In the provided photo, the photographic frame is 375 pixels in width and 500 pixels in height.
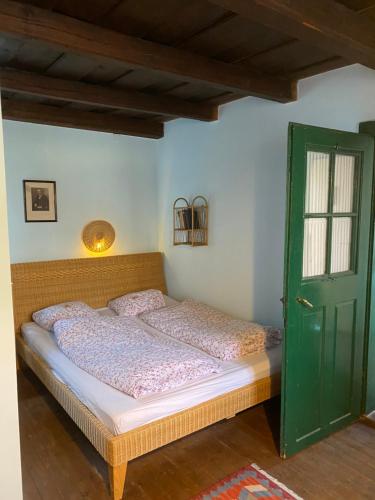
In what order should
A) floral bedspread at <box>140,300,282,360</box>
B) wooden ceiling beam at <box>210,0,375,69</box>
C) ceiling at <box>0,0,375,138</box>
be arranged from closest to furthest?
wooden ceiling beam at <box>210,0,375,69</box>, ceiling at <box>0,0,375,138</box>, floral bedspread at <box>140,300,282,360</box>

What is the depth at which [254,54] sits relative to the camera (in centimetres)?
230

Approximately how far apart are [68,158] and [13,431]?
9.47 feet

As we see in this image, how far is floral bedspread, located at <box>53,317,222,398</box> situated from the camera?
2.21 metres

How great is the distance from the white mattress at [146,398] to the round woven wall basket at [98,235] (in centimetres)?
128

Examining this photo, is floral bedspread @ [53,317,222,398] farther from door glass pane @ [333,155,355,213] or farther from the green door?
door glass pane @ [333,155,355,213]

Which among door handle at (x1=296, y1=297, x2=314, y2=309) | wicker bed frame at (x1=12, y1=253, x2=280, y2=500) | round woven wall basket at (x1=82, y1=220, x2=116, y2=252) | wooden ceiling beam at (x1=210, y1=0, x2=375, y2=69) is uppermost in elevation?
wooden ceiling beam at (x1=210, y1=0, x2=375, y2=69)

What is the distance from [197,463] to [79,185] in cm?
276

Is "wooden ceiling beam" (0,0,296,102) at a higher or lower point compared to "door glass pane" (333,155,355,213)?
higher

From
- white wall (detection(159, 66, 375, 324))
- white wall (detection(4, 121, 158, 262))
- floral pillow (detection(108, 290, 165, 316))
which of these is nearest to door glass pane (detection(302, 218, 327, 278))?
white wall (detection(159, 66, 375, 324))

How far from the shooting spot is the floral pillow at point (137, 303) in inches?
145

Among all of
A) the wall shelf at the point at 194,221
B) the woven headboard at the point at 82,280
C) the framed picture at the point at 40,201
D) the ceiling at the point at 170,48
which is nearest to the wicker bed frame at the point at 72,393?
the woven headboard at the point at 82,280

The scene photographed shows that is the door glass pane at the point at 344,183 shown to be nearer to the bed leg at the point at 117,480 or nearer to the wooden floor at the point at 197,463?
the wooden floor at the point at 197,463

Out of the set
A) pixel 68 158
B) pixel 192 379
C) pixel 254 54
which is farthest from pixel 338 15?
pixel 68 158

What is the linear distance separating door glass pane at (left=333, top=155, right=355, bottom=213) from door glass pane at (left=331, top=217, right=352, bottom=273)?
0.08 m
